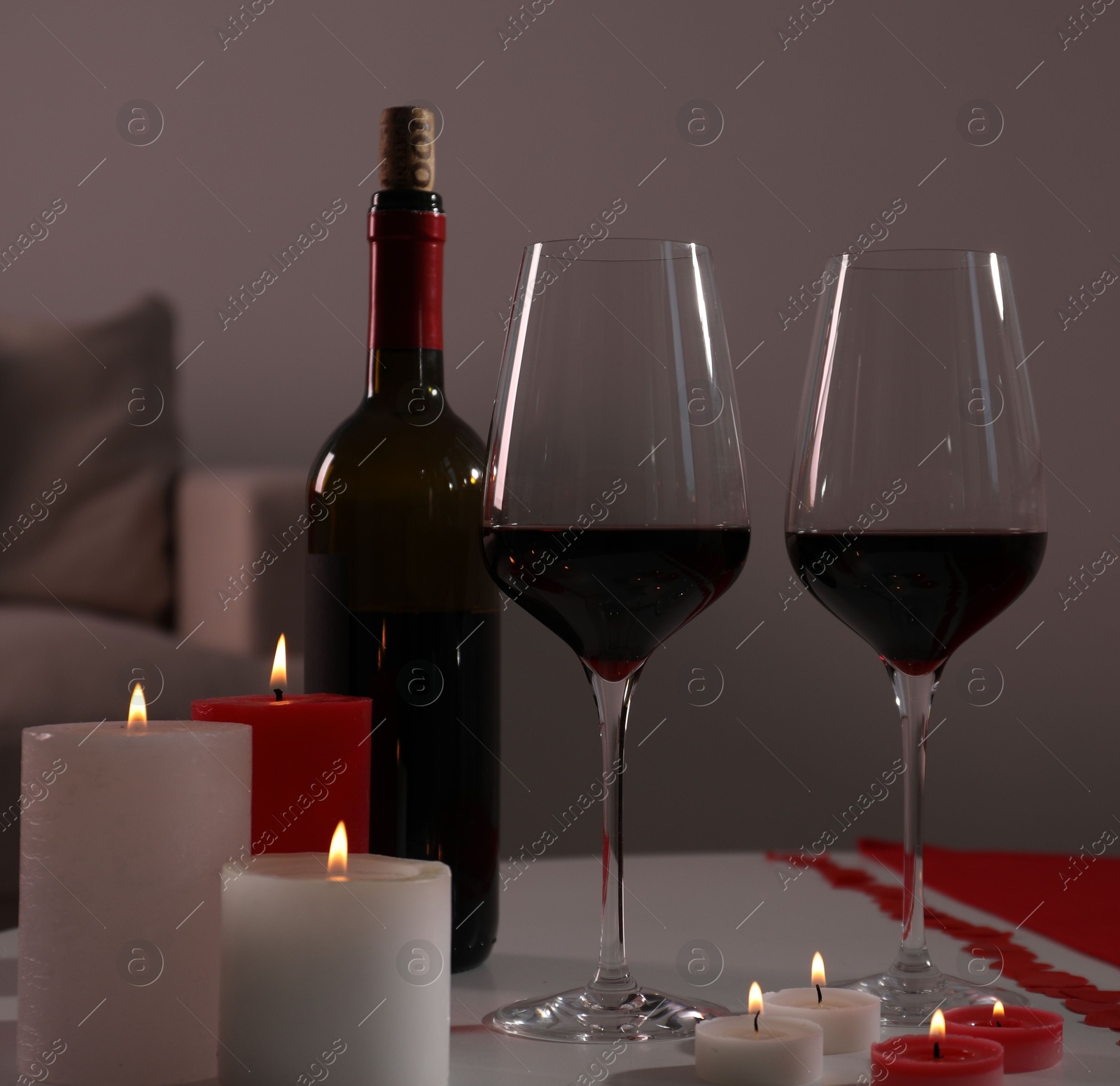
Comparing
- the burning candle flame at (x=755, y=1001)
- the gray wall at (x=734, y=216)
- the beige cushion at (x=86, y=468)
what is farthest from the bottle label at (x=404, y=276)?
the beige cushion at (x=86, y=468)

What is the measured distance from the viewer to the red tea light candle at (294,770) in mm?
544

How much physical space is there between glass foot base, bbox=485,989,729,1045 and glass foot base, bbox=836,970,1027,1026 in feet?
0.24

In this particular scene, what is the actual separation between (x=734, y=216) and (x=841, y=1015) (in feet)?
4.55

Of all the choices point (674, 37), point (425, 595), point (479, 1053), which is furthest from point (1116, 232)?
point (479, 1053)

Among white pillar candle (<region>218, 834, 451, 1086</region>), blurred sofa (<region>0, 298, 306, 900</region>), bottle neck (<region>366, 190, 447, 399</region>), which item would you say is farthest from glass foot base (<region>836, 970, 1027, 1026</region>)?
blurred sofa (<region>0, 298, 306, 900</region>)

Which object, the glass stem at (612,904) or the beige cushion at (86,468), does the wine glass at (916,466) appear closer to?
the glass stem at (612,904)

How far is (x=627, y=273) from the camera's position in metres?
0.55

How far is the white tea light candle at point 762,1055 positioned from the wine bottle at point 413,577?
200mm

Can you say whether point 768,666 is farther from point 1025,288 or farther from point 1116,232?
point 1116,232

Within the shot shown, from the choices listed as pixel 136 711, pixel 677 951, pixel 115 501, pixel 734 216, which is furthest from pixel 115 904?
pixel 115 501

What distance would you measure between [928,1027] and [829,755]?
4.22 ft

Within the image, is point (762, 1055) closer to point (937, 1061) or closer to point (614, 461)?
point (937, 1061)

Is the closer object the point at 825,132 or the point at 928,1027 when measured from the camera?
the point at 928,1027

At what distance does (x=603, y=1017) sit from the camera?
533mm
